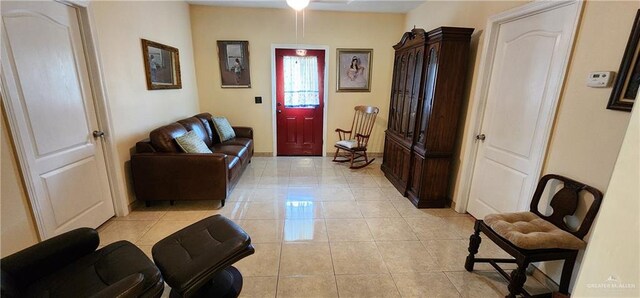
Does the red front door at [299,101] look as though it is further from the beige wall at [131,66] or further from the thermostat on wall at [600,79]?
the thermostat on wall at [600,79]

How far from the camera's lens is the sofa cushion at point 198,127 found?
11.1 ft

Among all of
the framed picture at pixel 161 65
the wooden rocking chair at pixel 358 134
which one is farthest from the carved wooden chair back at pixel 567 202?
the framed picture at pixel 161 65

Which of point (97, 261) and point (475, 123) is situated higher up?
point (475, 123)

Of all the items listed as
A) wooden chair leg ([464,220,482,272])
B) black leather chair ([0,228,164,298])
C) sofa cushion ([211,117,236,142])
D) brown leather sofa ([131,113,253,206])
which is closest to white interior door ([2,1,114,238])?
brown leather sofa ([131,113,253,206])

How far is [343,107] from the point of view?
475 centimetres

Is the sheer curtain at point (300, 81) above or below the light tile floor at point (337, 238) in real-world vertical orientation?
above

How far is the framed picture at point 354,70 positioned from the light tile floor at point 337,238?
187 cm

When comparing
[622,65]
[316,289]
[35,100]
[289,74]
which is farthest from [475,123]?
[35,100]

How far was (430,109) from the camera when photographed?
2732 mm

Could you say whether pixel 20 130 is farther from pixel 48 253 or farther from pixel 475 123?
pixel 475 123

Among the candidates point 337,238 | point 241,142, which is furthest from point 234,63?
point 337,238

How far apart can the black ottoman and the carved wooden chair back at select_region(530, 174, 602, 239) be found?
1993 mm

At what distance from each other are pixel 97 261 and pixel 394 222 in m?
2.32

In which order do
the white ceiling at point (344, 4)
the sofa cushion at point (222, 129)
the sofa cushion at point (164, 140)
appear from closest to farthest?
1. the sofa cushion at point (164, 140)
2. the white ceiling at point (344, 4)
3. the sofa cushion at point (222, 129)
